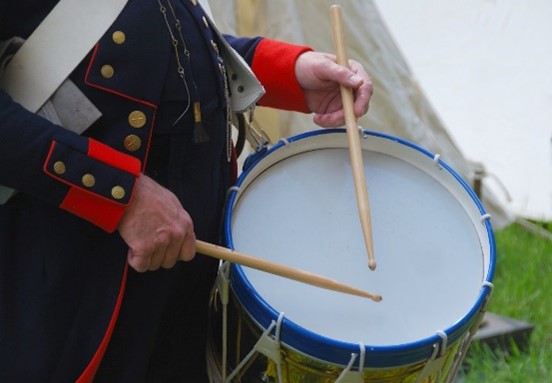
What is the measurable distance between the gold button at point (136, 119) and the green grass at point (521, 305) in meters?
1.35

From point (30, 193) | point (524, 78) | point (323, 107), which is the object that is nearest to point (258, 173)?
point (323, 107)

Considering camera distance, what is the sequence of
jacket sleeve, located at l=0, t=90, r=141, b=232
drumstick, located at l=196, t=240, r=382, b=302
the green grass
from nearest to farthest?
jacket sleeve, located at l=0, t=90, r=141, b=232 → drumstick, located at l=196, t=240, r=382, b=302 → the green grass

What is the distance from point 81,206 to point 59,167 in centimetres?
7

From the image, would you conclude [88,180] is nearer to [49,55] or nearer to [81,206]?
[81,206]

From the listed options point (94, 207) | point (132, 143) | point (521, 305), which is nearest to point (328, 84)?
point (132, 143)

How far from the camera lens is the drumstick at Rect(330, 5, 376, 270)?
1396 mm

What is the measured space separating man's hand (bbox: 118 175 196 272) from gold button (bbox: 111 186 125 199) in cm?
3

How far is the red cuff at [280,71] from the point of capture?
166cm

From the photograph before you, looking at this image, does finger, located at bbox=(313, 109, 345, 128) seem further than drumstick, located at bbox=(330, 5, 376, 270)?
Yes

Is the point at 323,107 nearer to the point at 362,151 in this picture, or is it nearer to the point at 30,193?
the point at 362,151

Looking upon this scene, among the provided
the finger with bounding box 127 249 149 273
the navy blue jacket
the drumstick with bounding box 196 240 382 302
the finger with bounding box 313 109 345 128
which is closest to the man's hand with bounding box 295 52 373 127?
the finger with bounding box 313 109 345 128

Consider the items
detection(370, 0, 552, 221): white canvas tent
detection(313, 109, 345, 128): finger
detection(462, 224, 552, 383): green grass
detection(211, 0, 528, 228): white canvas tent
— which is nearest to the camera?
detection(313, 109, 345, 128): finger

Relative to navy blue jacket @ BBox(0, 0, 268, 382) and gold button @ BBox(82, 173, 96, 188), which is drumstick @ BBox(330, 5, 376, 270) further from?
gold button @ BBox(82, 173, 96, 188)

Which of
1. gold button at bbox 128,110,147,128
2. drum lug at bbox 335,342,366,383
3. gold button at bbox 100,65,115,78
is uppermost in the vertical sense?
gold button at bbox 100,65,115,78
